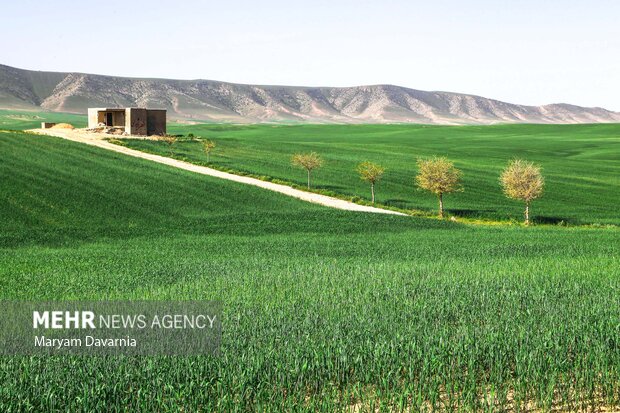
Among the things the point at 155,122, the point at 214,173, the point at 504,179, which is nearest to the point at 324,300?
the point at 504,179

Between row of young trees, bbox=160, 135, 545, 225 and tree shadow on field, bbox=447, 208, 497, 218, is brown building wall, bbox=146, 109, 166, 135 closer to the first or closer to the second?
row of young trees, bbox=160, 135, 545, 225

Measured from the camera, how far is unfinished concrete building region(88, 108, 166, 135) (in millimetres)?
97062

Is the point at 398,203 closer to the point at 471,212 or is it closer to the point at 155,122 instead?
the point at 471,212

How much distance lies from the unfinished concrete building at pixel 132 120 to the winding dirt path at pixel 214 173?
421cm

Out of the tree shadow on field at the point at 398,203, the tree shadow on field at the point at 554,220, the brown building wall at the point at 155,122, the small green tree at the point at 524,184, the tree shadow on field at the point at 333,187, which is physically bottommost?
the tree shadow on field at the point at 554,220

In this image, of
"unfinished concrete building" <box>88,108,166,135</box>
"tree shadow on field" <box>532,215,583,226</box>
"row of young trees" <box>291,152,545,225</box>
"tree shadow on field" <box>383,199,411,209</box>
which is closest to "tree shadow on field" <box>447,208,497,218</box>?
"row of young trees" <box>291,152,545,225</box>

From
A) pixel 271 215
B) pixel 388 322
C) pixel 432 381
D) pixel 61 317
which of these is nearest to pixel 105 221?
pixel 271 215

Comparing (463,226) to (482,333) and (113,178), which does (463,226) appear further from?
(482,333)

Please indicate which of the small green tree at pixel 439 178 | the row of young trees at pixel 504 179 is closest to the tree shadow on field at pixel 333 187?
the row of young trees at pixel 504 179

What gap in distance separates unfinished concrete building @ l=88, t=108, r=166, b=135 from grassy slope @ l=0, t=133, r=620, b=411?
47.9 m
